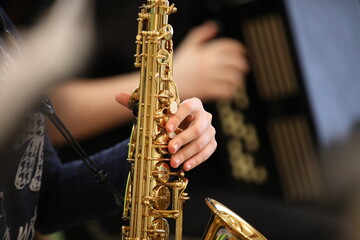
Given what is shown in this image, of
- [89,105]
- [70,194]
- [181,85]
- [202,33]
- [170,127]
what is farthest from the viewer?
[202,33]

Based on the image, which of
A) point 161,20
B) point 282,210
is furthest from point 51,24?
point 282,210

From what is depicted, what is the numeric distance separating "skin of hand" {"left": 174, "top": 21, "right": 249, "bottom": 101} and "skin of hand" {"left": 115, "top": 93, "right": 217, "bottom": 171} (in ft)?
2.81

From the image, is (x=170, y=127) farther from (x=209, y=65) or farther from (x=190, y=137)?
(x=209, y=65)

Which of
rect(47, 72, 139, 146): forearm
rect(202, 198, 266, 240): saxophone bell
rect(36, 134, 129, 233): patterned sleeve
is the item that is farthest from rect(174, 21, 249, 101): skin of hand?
rect(202, 198, 266, 240): saxophone bell

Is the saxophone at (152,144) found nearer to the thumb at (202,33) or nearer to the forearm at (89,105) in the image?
the forearm at (89,105)

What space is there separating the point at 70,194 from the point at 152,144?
0.32 meters

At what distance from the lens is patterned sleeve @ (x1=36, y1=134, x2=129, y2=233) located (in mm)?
1402

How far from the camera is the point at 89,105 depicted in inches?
71.8

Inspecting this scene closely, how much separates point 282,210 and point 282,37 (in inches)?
23.8

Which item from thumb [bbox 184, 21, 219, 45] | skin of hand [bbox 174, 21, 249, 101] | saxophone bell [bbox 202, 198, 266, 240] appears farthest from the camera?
thumb [bbox 184, 21, 219, 45]

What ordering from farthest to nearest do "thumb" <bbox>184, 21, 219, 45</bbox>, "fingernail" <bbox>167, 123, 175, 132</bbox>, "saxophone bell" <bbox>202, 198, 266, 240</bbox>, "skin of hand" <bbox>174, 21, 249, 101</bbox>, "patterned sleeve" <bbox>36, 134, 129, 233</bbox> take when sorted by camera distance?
"thumb" <bbox>184, 21, 219, 45</bbox> < "skin of hand" <bbox>174, 21, 249, 101</bbox> < "patterned sleeve" <bbox>36, 134, 129, 233</bbox> < "saxophone bell" <bbox>202, 198, 266, 240</bbox> < "fingernail" <bbox>167, 123, 175, 132</bbox>

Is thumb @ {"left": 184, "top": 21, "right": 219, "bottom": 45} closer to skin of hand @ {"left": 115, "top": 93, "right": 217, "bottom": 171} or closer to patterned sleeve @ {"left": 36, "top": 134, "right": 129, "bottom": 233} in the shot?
patterned sleeve @ {"left": 36, "top": 134, "right": 129, "bottom": 233}

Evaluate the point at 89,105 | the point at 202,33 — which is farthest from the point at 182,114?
the point at 202,33

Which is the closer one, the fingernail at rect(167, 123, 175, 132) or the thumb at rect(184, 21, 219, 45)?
the fingernail at rect(167, 123, 175, 132)
